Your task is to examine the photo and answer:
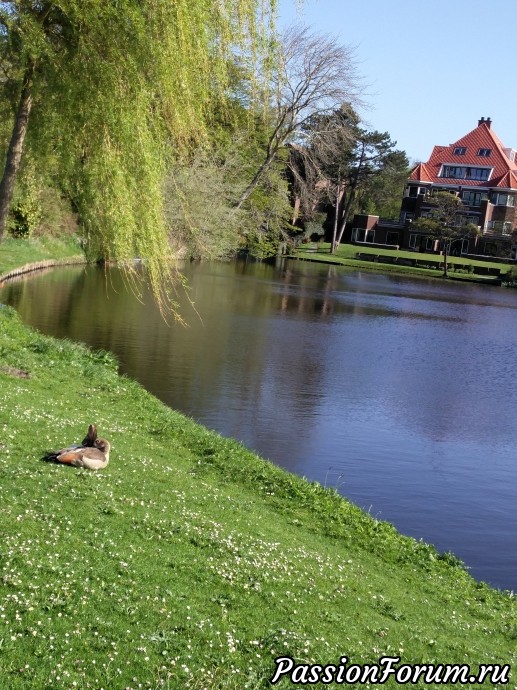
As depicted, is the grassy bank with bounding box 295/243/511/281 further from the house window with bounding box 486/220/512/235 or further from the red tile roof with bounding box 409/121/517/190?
the red tile roof with bounding box 409/121/517/190

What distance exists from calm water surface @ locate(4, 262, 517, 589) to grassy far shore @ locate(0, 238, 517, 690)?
98.1 inches

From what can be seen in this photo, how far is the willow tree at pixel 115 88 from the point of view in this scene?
736cm

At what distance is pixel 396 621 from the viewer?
7797 millimetres

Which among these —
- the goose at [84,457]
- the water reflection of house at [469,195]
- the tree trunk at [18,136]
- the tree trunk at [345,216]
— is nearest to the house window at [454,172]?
the water reflection of house at [469,195]

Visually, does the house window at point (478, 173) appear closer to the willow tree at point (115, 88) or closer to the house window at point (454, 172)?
the house window at point (454, 172)

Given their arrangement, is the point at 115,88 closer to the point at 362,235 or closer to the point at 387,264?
the point at 387,264

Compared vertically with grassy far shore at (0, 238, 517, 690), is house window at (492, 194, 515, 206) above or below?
above

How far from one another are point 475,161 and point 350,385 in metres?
81.2

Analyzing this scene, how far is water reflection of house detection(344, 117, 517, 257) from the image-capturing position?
95.6m

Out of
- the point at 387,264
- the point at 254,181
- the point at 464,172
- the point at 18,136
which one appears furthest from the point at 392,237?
the point at 18,136

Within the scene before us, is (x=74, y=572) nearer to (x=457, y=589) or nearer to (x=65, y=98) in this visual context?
(x=65, y=98)

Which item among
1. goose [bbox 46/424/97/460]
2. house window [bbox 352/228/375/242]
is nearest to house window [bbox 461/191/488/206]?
house window [bbox 352/228/375/242]

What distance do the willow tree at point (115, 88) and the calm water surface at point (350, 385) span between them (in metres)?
7.77

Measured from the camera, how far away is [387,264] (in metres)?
88.2
